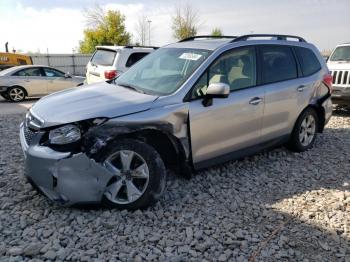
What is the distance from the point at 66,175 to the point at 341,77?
8215 mm

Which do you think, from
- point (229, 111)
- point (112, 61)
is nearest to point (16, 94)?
point (112, 61)

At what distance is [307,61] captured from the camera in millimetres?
5805

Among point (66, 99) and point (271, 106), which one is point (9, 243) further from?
point (271, 106)

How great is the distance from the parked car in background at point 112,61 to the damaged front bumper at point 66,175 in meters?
5.97

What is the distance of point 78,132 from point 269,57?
2.97 m

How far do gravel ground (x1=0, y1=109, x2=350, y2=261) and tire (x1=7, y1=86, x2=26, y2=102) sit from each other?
9671 mm

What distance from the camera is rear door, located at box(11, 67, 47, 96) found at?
13960mm

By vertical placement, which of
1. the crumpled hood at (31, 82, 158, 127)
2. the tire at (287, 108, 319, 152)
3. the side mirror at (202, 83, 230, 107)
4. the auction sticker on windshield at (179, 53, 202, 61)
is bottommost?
the tire at (287, 108, 319, 152)

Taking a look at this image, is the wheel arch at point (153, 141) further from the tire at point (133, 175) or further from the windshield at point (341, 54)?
the windshield at point (341, 54)

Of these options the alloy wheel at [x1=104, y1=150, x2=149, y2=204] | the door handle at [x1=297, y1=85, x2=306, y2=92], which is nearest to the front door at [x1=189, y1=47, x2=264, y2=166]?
the alloy wheel at [x1=104, y1=150, x2=149, y2=204]

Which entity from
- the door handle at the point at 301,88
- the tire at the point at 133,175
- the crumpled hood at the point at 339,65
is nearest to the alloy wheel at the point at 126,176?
the tire at the point at 133,175

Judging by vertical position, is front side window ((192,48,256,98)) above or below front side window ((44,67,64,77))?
above

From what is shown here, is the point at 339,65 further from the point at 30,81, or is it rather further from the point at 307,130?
the point at 30,81

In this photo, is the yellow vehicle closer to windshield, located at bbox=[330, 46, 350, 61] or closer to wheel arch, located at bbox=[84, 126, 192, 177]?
windshield, located at bbox=[330, 46, 350, 61]
